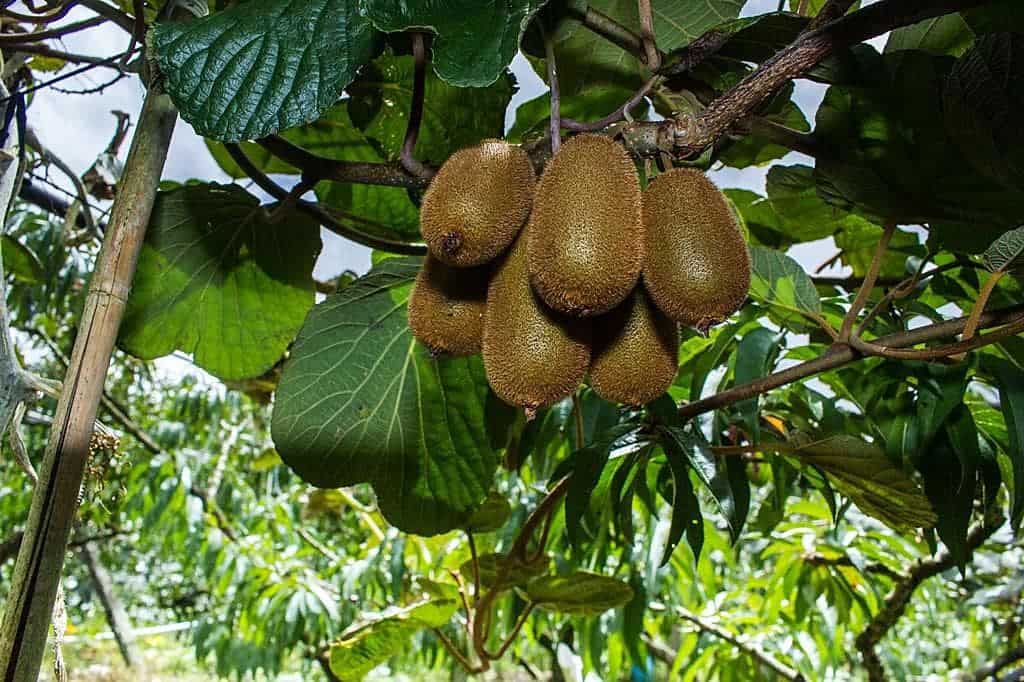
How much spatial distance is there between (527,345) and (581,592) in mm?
1072

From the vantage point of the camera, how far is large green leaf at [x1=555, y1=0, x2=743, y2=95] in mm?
928

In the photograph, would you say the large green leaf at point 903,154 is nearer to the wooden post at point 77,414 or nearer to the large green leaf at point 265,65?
the large green leaf at point 265,65

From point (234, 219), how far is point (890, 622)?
1.69 meters

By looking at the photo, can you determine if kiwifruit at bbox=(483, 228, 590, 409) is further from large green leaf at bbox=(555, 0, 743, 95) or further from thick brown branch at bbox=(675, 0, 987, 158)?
large green leaf at bbox=(555, 0, 743, 95)

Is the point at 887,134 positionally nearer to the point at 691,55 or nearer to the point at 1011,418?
the point at 691,55

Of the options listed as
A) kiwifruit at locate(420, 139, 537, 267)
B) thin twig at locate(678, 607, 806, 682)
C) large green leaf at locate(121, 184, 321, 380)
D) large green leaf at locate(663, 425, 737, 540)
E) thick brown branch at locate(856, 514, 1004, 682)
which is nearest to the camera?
kiwifruit at locate(420, 139, 537, 267)

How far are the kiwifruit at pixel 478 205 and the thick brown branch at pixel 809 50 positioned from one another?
0.16 meters

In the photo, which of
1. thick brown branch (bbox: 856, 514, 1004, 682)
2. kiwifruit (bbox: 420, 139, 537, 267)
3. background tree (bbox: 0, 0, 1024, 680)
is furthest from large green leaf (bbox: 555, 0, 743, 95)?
thick brown branch (bbox: 856, 514, 1004, 682)

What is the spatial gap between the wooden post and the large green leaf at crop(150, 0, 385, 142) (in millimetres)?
79

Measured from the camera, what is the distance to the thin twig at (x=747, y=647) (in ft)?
7.31

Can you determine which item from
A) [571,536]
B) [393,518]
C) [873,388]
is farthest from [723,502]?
[393,518]

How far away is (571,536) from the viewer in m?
1.10

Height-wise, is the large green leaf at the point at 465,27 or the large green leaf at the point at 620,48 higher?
the large green leaf at the point at 620,48

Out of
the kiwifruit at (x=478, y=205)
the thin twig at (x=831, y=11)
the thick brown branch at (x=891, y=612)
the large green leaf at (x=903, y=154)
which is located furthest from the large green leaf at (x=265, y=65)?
the thick brown branch at (x=891, y=612)
